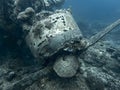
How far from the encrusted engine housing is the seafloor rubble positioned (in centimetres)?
29

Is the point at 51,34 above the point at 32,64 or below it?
above

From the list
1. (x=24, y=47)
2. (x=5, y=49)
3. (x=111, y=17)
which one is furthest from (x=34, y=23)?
(x=111, y=17)

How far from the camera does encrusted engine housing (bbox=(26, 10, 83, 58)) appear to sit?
8.26 metres

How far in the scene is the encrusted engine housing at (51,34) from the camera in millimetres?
8258

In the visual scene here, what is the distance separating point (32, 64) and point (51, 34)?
2301mm

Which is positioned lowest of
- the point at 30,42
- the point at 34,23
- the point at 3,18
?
the point at 30,42

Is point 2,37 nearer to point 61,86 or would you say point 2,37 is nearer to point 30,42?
point 30,42

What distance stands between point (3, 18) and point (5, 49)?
154 centimetres

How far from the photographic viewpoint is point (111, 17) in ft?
129

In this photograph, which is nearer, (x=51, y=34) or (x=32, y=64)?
(x=51, y=34)

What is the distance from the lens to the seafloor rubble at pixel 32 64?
8312mm

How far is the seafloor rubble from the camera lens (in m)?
8.31

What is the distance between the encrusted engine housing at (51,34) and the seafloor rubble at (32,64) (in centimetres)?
29

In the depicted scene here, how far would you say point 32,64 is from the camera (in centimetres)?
1009
